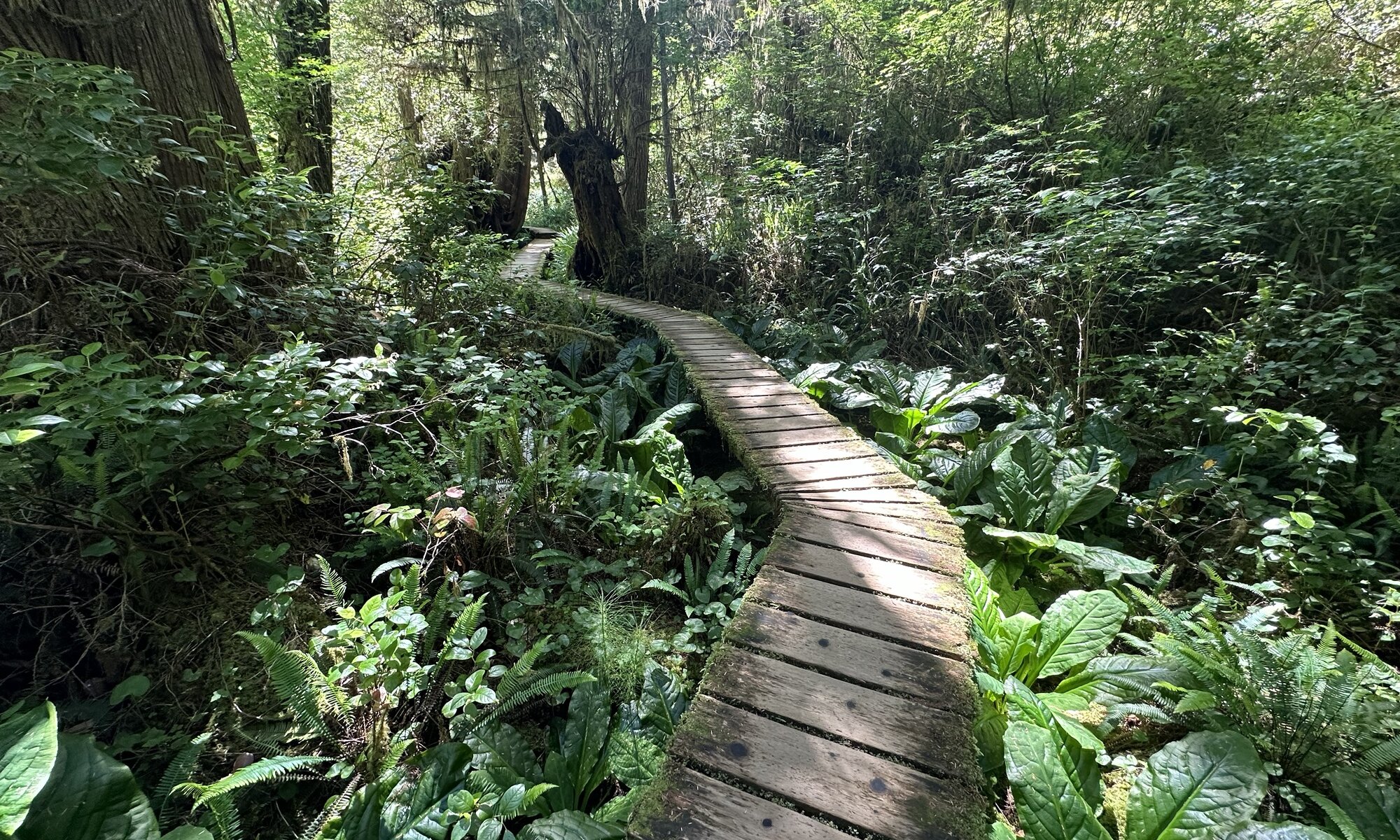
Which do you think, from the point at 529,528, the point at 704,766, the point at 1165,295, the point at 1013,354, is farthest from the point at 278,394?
the point at 1165,295

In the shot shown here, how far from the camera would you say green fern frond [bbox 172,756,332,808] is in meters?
1.64

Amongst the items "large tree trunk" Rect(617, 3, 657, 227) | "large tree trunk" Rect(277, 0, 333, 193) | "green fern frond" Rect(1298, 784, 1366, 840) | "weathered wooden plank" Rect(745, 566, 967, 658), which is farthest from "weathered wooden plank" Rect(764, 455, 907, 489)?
"large tree trunk" Rect(617, 3, 657, 227)

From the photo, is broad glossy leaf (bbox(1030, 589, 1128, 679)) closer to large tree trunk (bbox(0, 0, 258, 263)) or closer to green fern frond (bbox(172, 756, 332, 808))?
green fern frond (bbox(172, 756, 332, 808))

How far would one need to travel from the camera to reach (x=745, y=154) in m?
8.53

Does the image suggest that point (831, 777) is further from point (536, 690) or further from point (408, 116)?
point (408, 116)

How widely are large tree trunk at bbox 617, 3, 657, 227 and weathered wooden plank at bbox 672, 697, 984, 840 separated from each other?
809 cm

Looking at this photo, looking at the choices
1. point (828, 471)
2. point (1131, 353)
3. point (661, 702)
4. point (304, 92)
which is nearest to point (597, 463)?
point (828, 471)

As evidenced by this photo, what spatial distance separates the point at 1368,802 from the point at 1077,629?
0.76 meters

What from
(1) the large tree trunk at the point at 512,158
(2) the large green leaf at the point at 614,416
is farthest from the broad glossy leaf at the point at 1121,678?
(1) the large tree trunk at the point at 512,158

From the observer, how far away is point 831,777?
1.49m

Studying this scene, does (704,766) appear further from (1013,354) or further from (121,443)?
(1013,354)

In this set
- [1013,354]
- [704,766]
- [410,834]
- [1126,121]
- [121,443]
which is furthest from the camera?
[1126,121]

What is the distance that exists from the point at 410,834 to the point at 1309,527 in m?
3.44

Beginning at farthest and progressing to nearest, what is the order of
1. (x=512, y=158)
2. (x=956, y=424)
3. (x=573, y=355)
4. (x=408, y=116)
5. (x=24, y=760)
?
1. (x=512, y=158)
2. (x=408, y=116)
3. (x=573, y=355)
4. (x=956, y=424)
5. (x=24, y=760)
